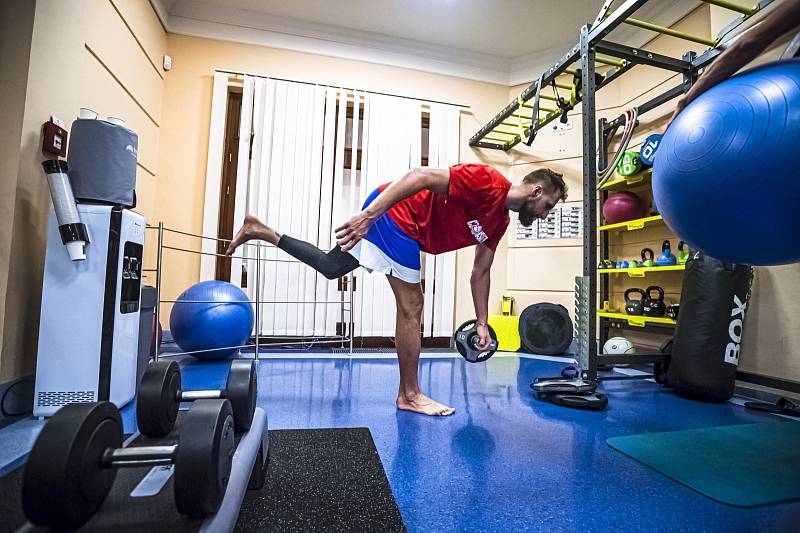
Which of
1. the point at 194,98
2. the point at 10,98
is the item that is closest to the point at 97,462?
the point at 10,98

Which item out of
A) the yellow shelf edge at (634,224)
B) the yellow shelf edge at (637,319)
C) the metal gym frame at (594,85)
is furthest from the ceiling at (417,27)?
the yellow shelf edge at (637,319)

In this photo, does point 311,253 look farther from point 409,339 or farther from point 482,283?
point 482,283

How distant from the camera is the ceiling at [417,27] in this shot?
10.5 ft

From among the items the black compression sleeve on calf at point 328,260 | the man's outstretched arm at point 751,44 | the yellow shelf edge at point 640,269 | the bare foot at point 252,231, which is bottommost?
the black compression sleeve on calf at point 328,260

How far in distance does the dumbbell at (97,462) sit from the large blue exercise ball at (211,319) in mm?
1839

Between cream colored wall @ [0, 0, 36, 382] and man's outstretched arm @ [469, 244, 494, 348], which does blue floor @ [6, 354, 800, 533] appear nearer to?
man's outstretched arm @ [469, 244, 494, 348]

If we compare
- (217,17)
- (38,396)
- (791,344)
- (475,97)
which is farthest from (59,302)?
(475,97)

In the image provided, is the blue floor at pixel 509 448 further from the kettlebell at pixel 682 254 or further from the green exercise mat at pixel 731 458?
the kettlebell at pixel 682 254

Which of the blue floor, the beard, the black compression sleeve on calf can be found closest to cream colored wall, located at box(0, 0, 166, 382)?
the blue floor

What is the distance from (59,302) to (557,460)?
199 cm

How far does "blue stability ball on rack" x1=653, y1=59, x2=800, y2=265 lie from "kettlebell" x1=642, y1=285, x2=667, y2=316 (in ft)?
5.97

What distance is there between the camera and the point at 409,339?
1768 millimetres

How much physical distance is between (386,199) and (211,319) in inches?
64.3

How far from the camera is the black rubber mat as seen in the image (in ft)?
2.85
